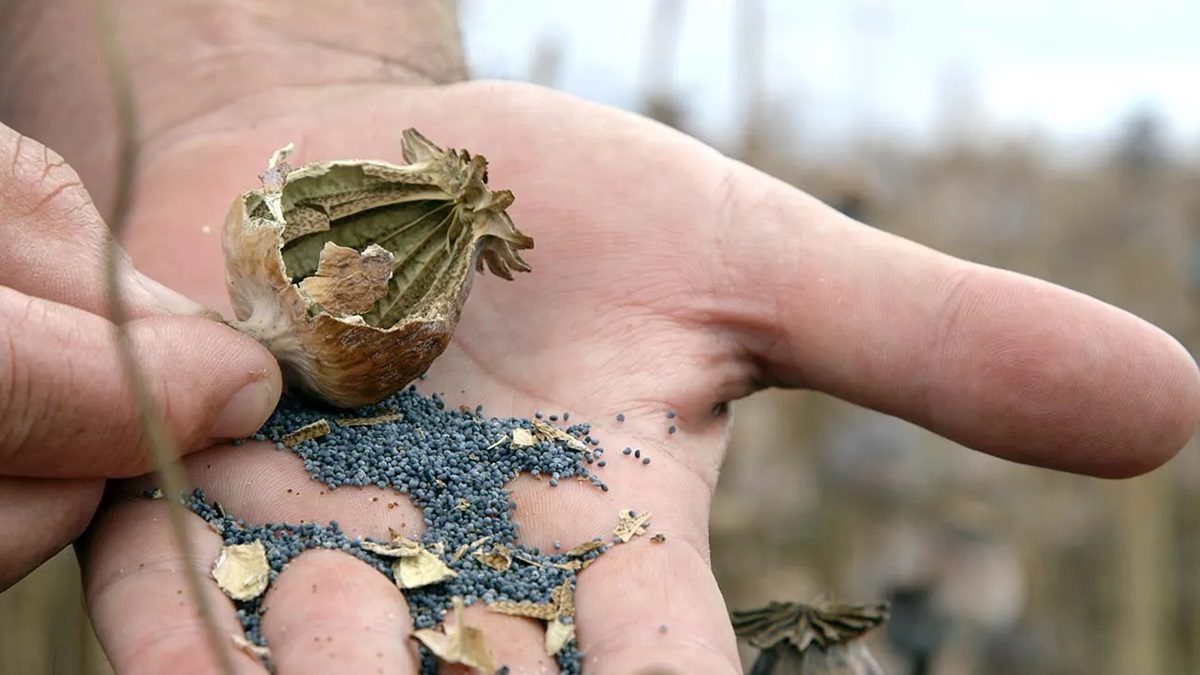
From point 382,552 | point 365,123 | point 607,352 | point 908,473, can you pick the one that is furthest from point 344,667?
point 908,473

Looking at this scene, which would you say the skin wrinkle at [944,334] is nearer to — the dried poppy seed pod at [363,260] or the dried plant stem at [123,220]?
the dried poppy seed pod at [363,260]

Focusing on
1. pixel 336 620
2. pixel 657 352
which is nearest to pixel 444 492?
pixel 336 620

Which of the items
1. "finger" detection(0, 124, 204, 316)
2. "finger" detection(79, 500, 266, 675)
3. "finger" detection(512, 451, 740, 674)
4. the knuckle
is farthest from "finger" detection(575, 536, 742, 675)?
the knuckle

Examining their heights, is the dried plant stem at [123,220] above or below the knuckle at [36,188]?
above

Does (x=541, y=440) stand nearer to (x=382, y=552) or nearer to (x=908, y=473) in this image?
(x=382, y=552)

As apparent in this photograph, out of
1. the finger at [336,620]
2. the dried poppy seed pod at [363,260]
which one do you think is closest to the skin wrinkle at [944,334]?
the dried poppy seed pod at [363,260]

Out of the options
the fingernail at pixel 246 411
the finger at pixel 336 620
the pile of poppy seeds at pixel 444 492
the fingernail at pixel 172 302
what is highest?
the fingernail at pixel 172 302

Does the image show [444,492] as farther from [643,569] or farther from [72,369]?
[72,369]
